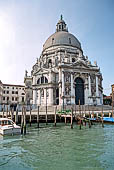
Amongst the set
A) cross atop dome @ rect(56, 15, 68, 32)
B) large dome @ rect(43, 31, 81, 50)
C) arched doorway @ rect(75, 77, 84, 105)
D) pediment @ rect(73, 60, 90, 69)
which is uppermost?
cross atop dome @ rect(56, 15, 68, 32)

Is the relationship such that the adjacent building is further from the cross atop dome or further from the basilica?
the cross atop dome

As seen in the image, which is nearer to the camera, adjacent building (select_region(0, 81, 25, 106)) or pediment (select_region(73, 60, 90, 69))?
pediment (select_region(73, 60, 90, 69))

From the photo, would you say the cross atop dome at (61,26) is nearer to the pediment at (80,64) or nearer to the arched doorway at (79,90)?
the pediment at (80,64)

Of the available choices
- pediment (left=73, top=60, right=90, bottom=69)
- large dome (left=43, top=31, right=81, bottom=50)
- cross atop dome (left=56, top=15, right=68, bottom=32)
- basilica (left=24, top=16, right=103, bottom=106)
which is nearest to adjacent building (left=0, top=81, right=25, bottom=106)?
basilica (left=24, top=16, right=103, bottom=106)

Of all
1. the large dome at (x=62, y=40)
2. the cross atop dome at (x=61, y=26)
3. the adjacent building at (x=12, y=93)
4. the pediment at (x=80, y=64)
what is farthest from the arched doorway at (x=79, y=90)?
the adjacent building at (x=12, y=93)

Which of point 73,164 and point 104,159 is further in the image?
point 104,159

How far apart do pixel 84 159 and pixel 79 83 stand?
27246mm

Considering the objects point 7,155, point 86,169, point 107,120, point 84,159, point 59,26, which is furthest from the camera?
point 59,26

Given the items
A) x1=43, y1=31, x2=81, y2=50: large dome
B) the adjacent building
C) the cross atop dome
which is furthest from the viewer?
the adjacent building

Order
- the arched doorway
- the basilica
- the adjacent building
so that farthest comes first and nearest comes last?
the adjacent building → the arched doorway → the basilica

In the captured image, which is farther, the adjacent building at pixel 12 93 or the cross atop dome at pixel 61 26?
the adjacent building at pixel 12 93

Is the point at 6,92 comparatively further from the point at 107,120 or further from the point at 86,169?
the point at 86,169

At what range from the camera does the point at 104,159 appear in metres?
6.25

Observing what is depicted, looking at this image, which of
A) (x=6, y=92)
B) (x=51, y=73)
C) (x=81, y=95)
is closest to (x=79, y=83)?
(x=81, y=95)
